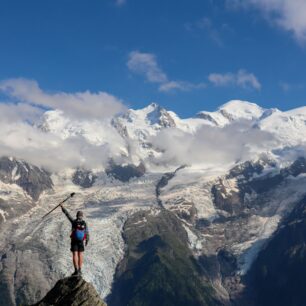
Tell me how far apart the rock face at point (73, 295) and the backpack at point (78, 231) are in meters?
3.38

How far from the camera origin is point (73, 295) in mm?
53312

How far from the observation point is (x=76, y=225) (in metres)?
55.0

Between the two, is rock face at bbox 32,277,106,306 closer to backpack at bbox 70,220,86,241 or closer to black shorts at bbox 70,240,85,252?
black shorts at bbox 70,240,85,252

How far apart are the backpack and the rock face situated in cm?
338

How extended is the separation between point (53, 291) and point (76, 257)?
3530 millimetres

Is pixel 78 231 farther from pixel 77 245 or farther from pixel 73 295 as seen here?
pixel 73 295

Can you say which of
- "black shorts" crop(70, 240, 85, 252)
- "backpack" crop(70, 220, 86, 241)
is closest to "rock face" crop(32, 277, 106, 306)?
"black shorts" crop(70, 240, 85, 252)

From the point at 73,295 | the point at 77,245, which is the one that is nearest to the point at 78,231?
the point at 77,245

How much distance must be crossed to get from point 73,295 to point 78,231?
5259 mm

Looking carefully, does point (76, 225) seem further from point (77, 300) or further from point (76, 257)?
point (77, 300)

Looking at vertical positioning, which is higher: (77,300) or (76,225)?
(76,225)

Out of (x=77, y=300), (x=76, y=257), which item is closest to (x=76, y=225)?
(x=76, y=257)

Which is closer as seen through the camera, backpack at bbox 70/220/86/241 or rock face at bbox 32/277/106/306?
rock face at bbox 32/277/106/306

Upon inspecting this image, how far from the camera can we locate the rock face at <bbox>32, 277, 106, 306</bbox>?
52.7 m
